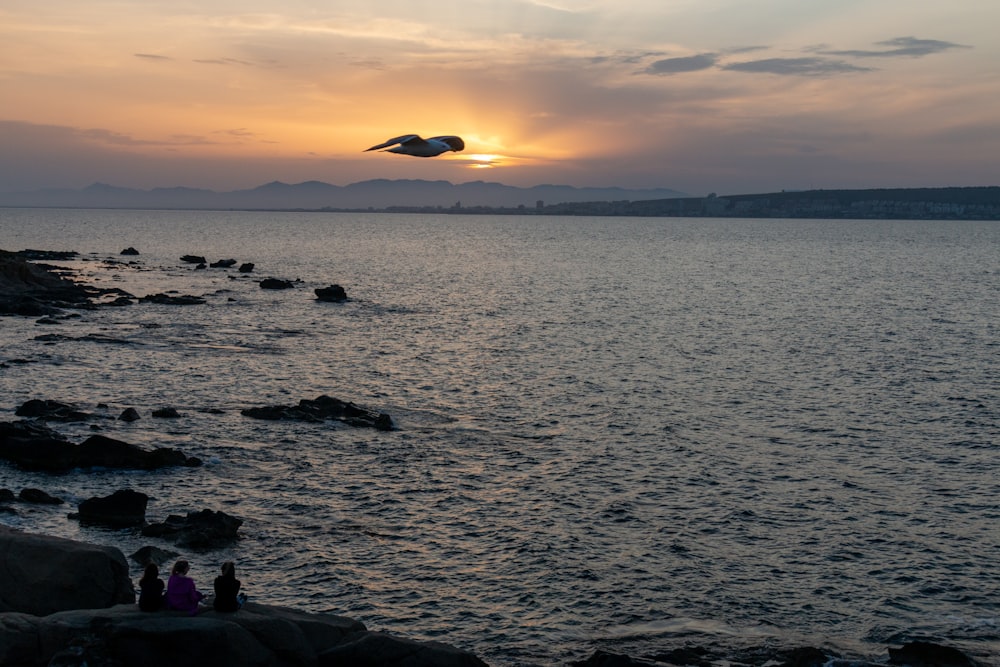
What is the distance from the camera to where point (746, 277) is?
5103 inches

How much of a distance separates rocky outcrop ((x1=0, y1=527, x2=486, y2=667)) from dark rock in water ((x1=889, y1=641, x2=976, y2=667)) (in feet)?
28.5

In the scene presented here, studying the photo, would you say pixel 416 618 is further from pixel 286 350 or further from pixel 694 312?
pixel 694 312

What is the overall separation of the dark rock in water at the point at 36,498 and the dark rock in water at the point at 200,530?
3791 mm

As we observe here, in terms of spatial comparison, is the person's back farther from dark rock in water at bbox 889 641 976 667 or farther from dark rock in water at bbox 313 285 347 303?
dark rock in water at bbox 313 285 347 303

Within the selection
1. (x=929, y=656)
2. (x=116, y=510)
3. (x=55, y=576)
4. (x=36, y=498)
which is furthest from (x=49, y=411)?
(x=929, y=656)

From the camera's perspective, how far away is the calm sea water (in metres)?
21.3

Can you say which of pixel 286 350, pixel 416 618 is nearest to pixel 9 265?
pixel 286 350

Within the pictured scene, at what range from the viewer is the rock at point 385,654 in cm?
1602

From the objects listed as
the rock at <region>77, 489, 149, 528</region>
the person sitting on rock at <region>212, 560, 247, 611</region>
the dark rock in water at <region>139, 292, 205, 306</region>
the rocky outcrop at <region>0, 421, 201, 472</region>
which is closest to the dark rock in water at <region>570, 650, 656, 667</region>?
the person sitting on rock at <region>212, 560, 247, 611</region>

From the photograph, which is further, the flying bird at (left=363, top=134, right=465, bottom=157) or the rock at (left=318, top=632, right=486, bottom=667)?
the flying bird at (left=363, top=134, right=465, bottom=157)

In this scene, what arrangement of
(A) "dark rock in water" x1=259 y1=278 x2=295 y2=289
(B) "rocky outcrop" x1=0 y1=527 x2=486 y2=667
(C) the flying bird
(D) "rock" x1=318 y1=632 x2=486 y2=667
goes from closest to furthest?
(B) "rocky outcrop" x1=0 y1=527 x2=486 y2=667 < (D) "rock" x1=318 y1=632 x2=486 y2=667 < (C) the flying bird < (A) "dark rock in water" x1=259 y1=278 x2=295 y2=289

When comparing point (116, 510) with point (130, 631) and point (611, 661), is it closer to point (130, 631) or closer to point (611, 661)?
point (130, 631)

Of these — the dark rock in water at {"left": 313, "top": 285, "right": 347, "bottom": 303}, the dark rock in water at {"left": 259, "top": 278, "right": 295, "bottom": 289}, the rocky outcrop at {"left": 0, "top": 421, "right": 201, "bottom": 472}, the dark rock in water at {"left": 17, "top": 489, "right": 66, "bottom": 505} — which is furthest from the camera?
the dark rock in water at {"left": 259, "top": 278, "right": 295, "bottom": 289}

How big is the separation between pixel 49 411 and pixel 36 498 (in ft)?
36.0
